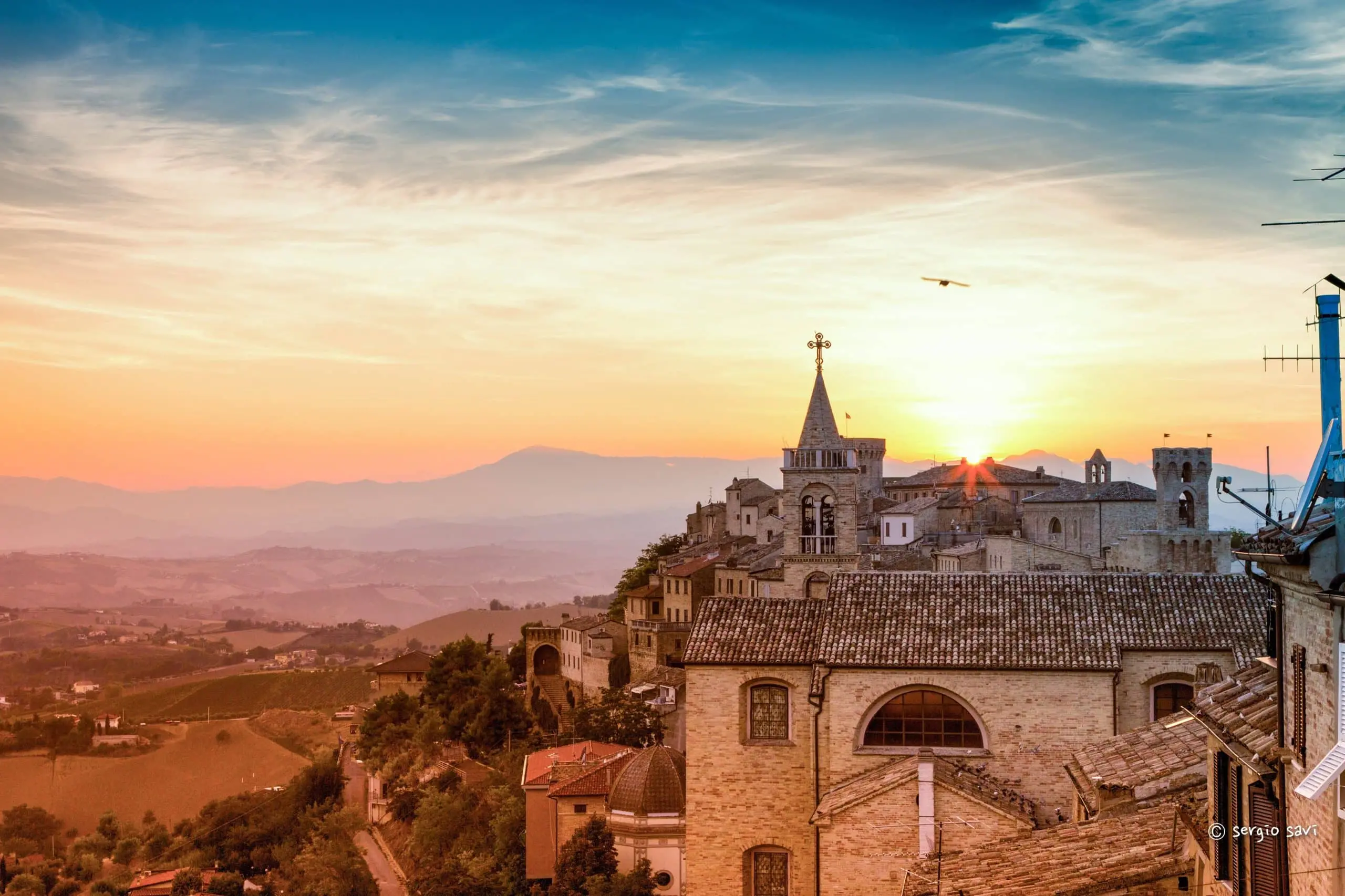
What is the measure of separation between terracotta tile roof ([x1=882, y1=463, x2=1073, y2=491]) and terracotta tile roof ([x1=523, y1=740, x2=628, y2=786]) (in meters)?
41.6

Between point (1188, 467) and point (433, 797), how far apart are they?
33.9m

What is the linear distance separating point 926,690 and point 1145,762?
7.24 meters

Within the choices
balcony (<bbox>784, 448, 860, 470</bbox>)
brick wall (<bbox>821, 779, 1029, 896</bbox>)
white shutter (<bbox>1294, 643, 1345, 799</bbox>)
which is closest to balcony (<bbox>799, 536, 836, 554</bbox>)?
balcony (<bbox>784, 448, 860, 470</bbox>)

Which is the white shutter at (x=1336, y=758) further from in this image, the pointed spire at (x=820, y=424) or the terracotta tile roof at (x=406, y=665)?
the terracotta tile roof at (x=406, y=665)

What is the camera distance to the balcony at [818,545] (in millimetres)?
48062

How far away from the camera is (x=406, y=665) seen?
74312 millimetres

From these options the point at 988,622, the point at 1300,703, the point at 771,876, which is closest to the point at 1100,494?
the point at 988,622

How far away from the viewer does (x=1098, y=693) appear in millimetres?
23141

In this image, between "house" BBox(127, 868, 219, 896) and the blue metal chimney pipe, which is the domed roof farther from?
the blue metal chimney pipe

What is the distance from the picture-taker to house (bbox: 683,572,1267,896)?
A: 23.2m

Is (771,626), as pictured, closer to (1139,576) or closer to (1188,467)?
(1139,576)

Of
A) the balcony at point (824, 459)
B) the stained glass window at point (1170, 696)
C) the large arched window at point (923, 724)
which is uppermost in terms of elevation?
the balcony at point (824, 459)

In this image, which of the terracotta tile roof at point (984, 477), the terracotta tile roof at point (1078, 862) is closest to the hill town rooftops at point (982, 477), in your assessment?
the terracotta tile roof at point (984, 477)

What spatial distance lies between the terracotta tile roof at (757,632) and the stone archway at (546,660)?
41.8m
